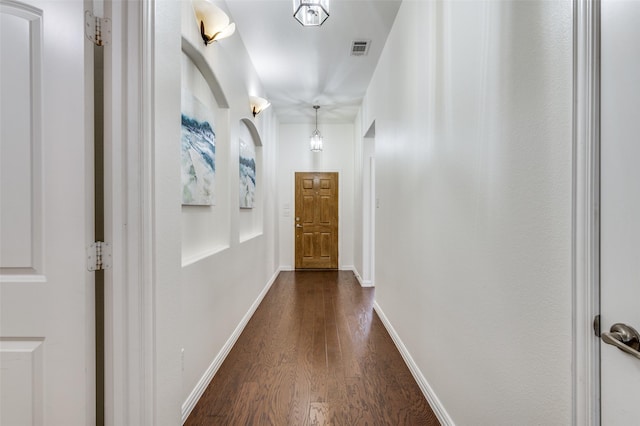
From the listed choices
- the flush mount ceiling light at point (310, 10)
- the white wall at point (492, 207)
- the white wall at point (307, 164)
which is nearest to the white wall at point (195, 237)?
the flush mount ceiling light at point (310, 10)

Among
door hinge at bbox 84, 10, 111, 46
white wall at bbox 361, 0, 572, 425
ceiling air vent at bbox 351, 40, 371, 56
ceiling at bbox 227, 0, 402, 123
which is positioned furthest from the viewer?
ceiling air vent at bbox 351, 40, 371, 56

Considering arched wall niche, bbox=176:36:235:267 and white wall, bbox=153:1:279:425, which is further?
arched wall niche, bbox=176:36:235:267

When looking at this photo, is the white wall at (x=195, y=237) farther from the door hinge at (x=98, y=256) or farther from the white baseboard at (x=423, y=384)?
the white baseboard at (x=423, y=384)

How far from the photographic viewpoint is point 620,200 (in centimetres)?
76

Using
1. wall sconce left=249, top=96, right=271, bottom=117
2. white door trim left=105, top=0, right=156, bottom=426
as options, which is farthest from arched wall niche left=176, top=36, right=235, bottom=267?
wall sconce left=249, top=96, right=271, bottom=117

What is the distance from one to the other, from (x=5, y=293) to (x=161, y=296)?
18.4 inches

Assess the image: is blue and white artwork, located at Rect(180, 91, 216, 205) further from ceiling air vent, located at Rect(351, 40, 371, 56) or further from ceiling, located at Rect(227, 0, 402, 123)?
ceiling air vent, located at Rect(351, 40, 371, 56)

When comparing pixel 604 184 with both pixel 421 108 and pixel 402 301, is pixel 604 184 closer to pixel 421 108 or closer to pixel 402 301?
pixel 421 108

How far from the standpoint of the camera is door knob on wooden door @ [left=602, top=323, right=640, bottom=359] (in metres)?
0.72

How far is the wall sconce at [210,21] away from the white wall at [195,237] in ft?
0.32

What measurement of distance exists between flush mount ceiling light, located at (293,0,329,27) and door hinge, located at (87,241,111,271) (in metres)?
1.53

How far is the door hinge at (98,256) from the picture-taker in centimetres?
115

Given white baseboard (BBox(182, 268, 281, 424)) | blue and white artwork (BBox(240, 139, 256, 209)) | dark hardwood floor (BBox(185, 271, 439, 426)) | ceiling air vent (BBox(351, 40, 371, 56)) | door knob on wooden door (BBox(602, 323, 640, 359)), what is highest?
ceiling air vent (BBox(351, 40, 371, 56))

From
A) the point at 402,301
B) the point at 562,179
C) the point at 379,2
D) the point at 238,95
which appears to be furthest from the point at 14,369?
the point at 379,2
